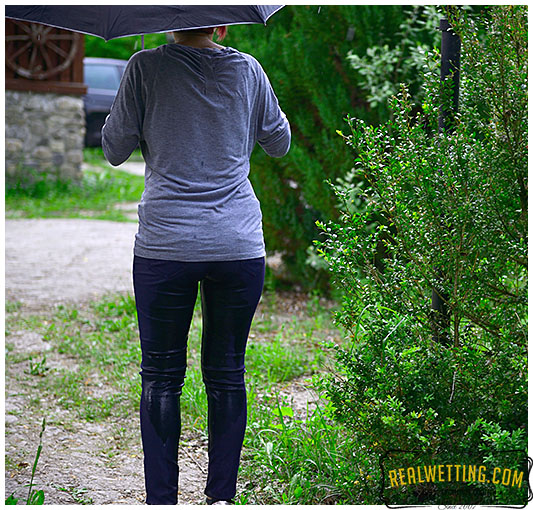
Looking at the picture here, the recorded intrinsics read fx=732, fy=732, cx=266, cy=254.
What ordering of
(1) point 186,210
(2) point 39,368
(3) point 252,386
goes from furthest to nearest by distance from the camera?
(2) point 39,368 → (3) point 252,386 → (1) point 186,210

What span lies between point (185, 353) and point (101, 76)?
605 inches

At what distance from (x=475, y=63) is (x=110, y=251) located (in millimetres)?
5712

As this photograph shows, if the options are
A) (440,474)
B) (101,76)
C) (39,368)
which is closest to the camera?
(440,474)

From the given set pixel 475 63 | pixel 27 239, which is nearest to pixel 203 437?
pixel 475 63

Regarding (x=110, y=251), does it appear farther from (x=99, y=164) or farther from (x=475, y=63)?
(x=99, y=164)

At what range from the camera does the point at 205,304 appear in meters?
2.34

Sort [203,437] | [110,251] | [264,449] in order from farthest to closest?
[110,251] < [203,437] < [264,449]

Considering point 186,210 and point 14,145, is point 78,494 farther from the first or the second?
point 14,145

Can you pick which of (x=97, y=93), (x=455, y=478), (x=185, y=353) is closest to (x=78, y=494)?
(x=185, y=353)

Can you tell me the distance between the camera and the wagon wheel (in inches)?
432

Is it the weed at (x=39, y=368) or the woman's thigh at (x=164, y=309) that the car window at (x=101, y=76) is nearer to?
the weed at (x=39, y=368)

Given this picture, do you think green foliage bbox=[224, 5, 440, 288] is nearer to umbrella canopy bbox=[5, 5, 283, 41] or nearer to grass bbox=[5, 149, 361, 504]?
grass bbox=[5, 149, 361, 504]

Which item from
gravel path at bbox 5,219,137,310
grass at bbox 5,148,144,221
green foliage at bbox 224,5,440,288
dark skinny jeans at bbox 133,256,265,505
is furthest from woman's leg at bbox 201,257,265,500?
grass at bbox 5,148,144,221

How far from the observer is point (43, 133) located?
1114 centimetres
